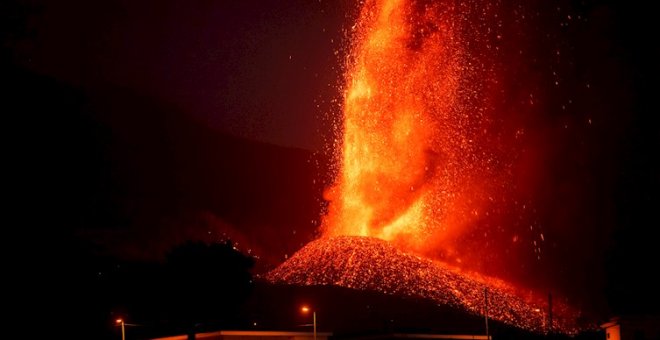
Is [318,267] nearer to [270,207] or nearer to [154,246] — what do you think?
[154,246]

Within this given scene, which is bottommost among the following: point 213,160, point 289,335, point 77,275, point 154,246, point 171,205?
point 289,335

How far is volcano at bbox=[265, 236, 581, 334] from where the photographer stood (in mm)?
53625

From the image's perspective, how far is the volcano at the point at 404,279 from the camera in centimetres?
5362

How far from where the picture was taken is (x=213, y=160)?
113 meters

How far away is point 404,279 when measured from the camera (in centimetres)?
5650

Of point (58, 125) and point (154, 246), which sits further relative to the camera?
point (58, 125)

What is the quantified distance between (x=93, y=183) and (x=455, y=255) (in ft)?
131

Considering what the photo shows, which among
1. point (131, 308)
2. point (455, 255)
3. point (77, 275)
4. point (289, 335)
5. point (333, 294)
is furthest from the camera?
point (455, 255)

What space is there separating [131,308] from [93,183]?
46214 mm

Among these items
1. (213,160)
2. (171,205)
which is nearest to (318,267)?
(171,205)

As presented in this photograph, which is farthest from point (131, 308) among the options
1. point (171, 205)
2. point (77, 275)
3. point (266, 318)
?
point (171, 205)

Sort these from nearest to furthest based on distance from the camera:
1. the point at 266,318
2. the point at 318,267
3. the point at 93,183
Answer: the point at 266,318, the point at 318,267, the point at 93,183

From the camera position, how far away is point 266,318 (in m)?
48.3

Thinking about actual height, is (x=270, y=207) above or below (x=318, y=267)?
above
